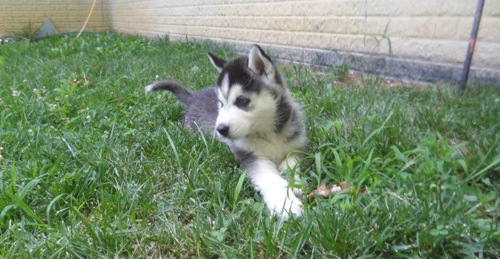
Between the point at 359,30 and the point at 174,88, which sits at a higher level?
the point at 359,30

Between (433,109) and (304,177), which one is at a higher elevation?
(433,109)

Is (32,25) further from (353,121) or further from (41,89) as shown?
(353,121)

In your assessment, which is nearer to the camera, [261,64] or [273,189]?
[273,189]

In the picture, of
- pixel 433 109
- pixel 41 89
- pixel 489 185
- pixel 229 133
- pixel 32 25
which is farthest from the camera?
pixel 32 25

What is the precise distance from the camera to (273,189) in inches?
83.9

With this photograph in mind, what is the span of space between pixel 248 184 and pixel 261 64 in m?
0.93

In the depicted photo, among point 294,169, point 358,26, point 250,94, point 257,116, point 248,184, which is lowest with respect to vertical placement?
point 248,184

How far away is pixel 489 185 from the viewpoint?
1.65 meters

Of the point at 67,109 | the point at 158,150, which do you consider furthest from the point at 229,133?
the point at 67,109

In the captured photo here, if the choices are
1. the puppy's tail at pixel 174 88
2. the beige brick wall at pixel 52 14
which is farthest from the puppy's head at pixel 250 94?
the beige brick wall at pixel 52 14

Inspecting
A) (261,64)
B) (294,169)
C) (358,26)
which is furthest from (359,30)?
(294,169)

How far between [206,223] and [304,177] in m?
0.69

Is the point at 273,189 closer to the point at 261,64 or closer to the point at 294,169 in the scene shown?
the point at 294,169

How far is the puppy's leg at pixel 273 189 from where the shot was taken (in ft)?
6.09
